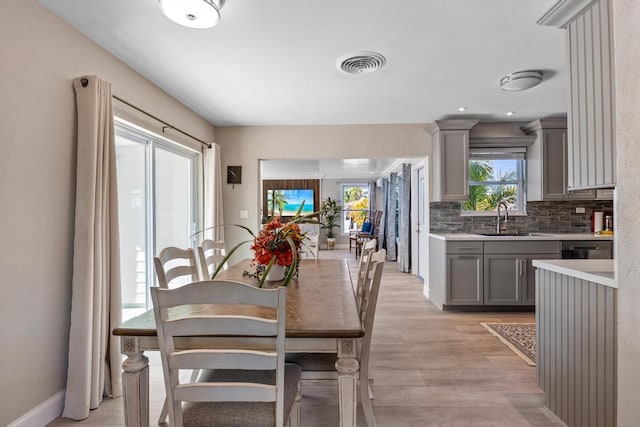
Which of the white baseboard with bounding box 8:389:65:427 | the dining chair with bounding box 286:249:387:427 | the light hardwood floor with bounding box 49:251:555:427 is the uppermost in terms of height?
the dining chair with bounding box 286:249:387:427

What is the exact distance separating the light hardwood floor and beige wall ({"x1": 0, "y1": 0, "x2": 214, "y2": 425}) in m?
0.39

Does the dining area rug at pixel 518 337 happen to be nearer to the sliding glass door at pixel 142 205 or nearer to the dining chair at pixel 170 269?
the dining chair at pixel 170 269

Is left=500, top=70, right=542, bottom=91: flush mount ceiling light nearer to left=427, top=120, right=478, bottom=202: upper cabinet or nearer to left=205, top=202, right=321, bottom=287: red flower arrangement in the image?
left=427, top=120, right=478, bottom=202: upper cabinet

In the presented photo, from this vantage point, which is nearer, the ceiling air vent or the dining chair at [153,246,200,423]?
the dining chair at [153,246,200,423]

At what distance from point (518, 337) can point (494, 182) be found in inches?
85.1

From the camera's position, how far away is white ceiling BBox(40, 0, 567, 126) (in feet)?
6.49

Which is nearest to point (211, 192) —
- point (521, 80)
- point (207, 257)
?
point (207, 257)

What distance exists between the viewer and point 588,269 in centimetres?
171

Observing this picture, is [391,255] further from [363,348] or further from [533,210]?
[363,348]

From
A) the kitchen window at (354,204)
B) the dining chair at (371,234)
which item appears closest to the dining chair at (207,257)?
the dining chair at (371,234)

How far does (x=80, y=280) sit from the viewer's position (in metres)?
2.04

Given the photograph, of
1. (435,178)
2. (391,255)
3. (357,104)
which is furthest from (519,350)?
(391,255)

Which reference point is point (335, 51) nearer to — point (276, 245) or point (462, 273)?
point (276, 245)

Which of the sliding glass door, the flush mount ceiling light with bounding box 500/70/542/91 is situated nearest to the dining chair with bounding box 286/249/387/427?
the sliding glass door
